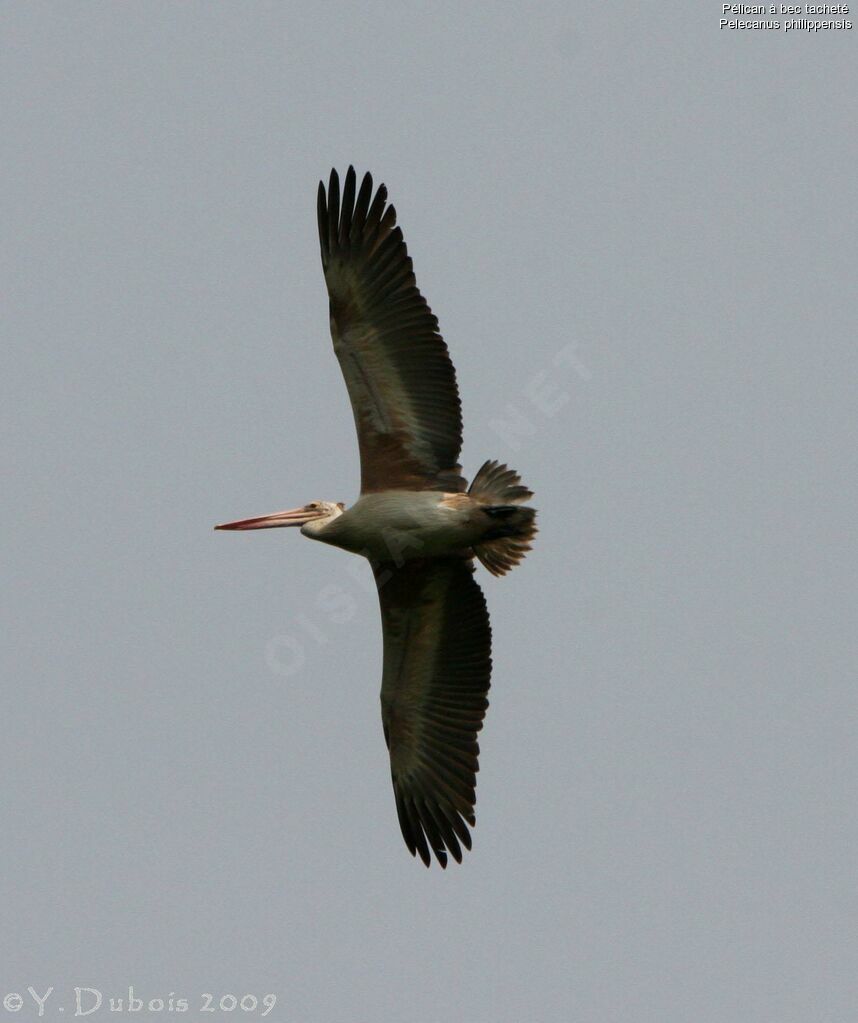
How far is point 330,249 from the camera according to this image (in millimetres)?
13570

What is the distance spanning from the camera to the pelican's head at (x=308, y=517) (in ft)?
46.4

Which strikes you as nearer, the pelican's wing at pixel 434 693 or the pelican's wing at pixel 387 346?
the pelican's wing at pixel 387 346

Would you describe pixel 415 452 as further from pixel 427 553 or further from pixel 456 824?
pixel 456 824

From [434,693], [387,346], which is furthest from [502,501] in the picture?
[434,693]

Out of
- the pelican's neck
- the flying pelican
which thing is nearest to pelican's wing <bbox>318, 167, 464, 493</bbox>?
the flying pelican

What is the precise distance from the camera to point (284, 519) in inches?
569

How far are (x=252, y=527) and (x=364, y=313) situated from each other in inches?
82.7

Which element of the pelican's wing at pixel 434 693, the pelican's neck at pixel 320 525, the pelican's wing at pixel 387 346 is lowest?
the pelican's wing at pixel 434 693

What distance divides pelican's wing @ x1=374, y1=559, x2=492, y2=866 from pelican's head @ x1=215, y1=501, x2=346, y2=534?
0.56 meters

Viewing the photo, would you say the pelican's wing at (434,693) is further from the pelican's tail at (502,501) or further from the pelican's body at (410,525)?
the pelican's tail at (502,501)

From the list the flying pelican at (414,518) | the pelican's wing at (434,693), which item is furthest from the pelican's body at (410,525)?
the pelican's wing at (434,693)

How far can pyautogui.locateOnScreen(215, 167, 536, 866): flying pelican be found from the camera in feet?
44.3

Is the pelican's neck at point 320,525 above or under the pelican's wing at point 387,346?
under

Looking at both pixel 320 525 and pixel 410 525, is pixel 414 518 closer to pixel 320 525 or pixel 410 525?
pixel 410 525
